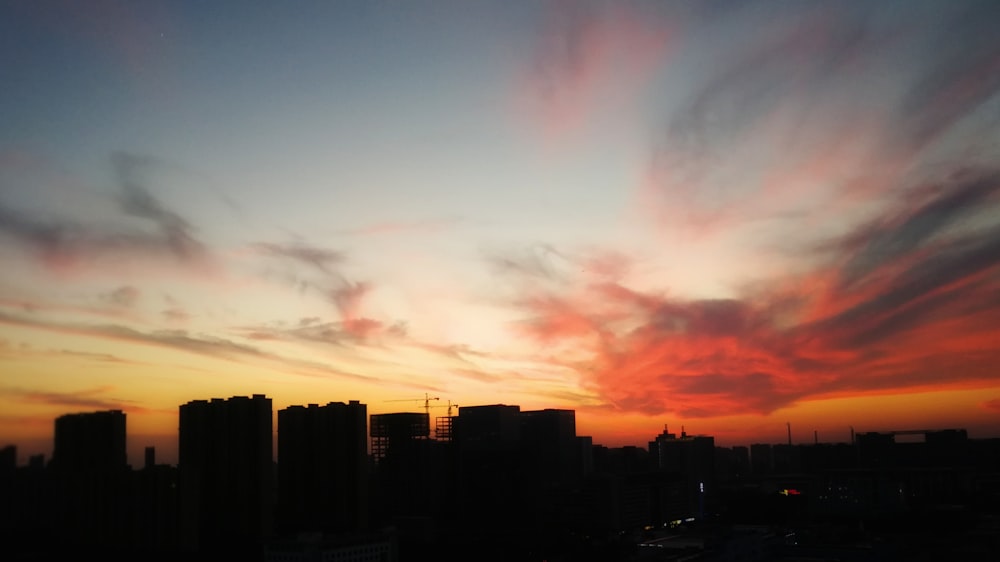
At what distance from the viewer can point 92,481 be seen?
3172cm

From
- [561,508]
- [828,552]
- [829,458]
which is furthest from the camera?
[829,458]

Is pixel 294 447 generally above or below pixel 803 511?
above

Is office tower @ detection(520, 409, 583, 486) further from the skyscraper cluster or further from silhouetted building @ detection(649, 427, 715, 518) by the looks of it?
silhouetted building @ detection(649, 427, 715, 518)

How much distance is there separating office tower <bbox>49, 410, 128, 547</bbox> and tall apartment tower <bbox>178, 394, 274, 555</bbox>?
9017mm

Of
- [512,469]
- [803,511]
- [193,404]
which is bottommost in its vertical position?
[803,511]

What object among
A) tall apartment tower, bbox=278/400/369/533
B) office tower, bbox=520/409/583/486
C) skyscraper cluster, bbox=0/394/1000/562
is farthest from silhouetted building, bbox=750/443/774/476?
tall apartment tower, bbox=278/400/369/533

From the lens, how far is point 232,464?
43.1m

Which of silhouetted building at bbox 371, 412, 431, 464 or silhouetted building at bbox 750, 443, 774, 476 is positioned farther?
silhouetted building at bbox 750, 443, 774, 476

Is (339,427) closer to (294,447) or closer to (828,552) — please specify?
(294,447)

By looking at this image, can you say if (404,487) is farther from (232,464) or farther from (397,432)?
(232,464)

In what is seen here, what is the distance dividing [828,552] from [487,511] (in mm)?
34002

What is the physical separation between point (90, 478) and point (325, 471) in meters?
18.9

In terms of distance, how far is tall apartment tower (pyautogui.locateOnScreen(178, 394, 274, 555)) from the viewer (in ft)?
139

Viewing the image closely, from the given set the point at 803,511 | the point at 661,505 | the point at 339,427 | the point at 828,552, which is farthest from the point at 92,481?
the point at 803,511
